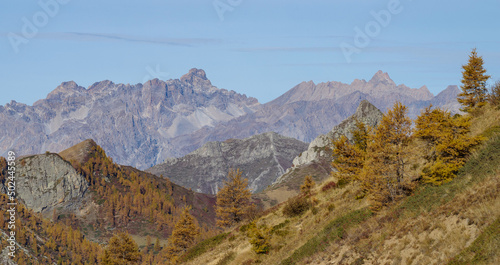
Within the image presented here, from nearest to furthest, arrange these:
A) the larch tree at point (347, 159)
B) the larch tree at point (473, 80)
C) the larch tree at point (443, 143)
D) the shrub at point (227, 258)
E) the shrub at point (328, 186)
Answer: the larch tree at point (443, 143), the shrub at point (227, 258), the larch tree at point (347, 159), the shrub at point (328, 186), the larch tree at point (473, 80)

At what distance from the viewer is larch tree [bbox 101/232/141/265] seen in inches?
3255

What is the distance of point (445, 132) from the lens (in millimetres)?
26672

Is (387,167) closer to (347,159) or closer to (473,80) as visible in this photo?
(347,159)

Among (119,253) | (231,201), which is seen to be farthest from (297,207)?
(119,253)

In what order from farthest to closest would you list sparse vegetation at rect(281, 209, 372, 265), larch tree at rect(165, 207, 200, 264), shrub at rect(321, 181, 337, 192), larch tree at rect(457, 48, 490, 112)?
larch tree at rect(165, 207, 200, 264) → larch tree at rect(457, 48, 490, 112) → shrub at rect(321, 181, 337, 192) → sparse vegetation at rect(281, 209, 372, 265)

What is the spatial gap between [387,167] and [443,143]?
349 cm

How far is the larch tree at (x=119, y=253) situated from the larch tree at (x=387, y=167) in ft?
219

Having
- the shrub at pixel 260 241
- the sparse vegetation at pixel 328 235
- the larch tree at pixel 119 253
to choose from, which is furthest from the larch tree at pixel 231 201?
the sparse vegetation at pixel 328 235

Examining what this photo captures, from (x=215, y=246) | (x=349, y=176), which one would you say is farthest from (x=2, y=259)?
Answer: (x=349, y=176)

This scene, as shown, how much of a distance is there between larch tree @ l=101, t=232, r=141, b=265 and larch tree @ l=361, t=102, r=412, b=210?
219 feet

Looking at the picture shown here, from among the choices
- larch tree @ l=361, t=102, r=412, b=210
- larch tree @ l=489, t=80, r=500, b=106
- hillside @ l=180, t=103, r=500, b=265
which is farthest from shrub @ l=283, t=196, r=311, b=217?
larch tree @ l=489, t=80, r=500, b=106

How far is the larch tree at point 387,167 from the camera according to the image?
83.8 feet

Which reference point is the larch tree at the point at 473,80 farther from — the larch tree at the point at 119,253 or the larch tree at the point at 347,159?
the larch tree at the point at 119,253

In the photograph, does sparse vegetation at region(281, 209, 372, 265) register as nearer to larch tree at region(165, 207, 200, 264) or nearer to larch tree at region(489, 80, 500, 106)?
larch tree at region(489, 80, 500, 106)
